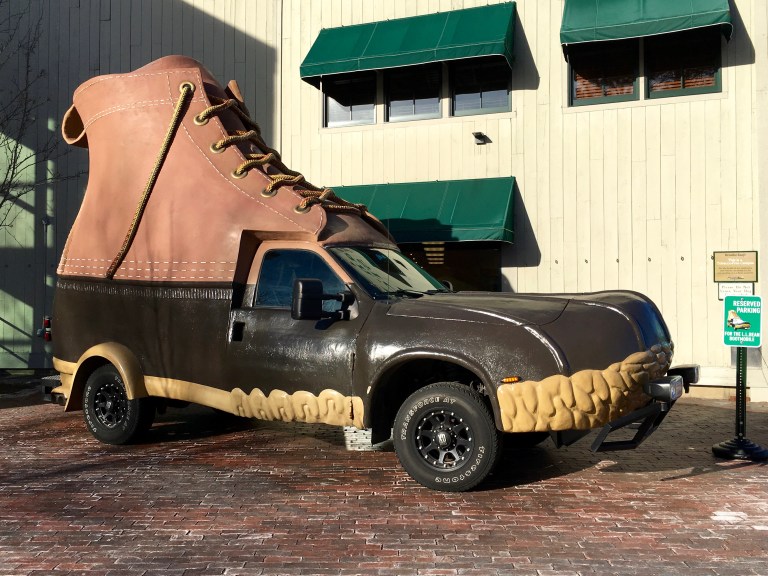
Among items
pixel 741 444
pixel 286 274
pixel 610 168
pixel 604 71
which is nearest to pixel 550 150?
pixel 610 168

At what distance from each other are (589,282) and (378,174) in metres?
4.22

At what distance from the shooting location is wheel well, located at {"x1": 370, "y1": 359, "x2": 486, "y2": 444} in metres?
5.46

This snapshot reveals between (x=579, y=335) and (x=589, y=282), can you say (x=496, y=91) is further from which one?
(x=579, y=335)

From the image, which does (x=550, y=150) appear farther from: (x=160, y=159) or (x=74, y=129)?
(x=74, y=129)

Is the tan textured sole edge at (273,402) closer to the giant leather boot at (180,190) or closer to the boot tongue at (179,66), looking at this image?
the giant leather boot at (180,190)

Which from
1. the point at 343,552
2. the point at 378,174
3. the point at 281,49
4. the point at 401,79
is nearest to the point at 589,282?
the point at 378,174

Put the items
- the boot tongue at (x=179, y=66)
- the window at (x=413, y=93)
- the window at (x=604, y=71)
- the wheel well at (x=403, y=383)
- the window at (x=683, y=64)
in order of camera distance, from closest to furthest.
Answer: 1. the wheel well at (x=403, y=383)
2. the boot tongue at (x=179, y=66)
3. the window at (x=683, y=64)
4. the window at (x=604, y=71)
5. the window at (x=413, y=93)

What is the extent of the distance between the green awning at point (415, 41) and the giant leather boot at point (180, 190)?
4678mm

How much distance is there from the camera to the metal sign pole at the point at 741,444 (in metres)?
6.46

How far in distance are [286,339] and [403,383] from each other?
1.06 meters

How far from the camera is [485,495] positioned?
521 cm

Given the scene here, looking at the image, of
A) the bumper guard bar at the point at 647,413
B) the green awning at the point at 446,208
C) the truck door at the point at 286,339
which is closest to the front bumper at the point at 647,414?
the bumper guard bar at the point at 647,413

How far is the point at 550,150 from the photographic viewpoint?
38.3 ft

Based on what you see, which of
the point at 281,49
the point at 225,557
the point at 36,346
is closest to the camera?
the point at 225,557
